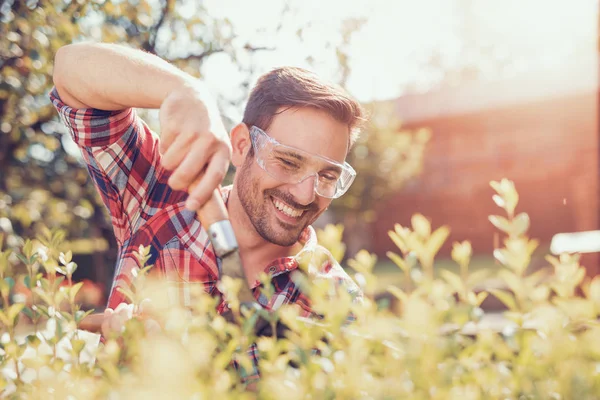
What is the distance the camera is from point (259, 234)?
2.85 meters

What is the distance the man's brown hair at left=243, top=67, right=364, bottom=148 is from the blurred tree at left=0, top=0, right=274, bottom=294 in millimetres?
739

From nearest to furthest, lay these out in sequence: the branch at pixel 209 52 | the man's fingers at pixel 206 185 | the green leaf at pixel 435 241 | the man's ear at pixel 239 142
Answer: the green leaf at pixel 435 241
the man's fingers at pixel 206 185
the man's ear at pixel 239 142
the branch at pixel 209 52

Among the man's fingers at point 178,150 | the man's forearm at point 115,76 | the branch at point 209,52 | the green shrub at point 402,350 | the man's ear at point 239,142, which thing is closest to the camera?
the green shrub at point 402,350

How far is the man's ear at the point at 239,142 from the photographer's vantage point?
3.10 meters

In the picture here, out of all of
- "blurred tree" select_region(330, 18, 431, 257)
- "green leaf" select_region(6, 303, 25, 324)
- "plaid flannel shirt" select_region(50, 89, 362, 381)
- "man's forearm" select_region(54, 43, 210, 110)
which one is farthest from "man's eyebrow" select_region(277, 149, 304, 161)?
"blurred tree" select_region(330, 18, 431, 257)

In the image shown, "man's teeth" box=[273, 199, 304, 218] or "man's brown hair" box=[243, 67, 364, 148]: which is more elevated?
"man's brown hair" box=[243, 67, 364, 148]

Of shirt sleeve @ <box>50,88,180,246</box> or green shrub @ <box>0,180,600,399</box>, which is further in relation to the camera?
shirt sleeve @ <box>50,88,180,246</box>

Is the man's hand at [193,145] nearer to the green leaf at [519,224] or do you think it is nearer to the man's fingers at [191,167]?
the man's fingers at [191,167]

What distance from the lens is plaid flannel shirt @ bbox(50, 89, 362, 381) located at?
2397 mm

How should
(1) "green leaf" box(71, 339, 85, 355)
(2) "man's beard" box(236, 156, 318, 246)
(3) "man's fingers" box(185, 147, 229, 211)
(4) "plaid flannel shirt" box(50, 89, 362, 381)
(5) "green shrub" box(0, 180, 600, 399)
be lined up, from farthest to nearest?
(2) "man's beard" box(236, 156, 318, 246) < (4) "plaid flannel shirt" box(50, 89, 362, 381) < (3) "man's fingers" box(185, 147, 229, 211) < (1) "green leaf" box(71, 339, 85, 355) < (5) "green shrub" box(0, 180, 600, 399)

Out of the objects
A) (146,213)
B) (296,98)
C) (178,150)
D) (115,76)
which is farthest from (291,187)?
(178,150)

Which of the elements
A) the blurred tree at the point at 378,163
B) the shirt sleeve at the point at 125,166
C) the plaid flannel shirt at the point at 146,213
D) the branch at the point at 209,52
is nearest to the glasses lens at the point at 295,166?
the plaid flannel shirt at the point at 146,213

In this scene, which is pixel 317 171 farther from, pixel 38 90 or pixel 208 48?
pixel 38 90

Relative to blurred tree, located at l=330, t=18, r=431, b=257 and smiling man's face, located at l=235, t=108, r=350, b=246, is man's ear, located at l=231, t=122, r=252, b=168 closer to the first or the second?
smiling man's face, located at l=235, t=108, r=350, b=246
